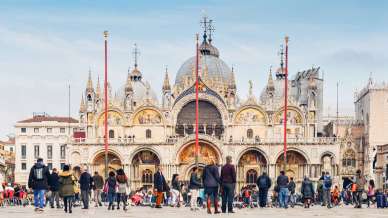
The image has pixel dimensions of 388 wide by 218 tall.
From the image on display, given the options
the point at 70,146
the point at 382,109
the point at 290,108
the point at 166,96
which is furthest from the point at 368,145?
the point at 70,146

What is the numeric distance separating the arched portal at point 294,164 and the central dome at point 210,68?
11.3m

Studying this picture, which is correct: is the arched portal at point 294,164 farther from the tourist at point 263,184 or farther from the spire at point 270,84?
the tourist at point 263,184

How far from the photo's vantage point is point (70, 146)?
7038 centimetres

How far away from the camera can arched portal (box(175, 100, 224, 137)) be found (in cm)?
7281

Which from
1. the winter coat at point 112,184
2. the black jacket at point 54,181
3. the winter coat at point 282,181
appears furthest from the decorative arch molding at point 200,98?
the black jacket at point 54,181

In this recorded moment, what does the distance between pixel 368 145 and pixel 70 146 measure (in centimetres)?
2960

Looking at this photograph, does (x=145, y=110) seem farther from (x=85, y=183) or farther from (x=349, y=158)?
(x=85, y=183)

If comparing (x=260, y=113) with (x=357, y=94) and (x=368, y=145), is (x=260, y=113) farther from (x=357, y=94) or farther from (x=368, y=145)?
(x=357, y=94)

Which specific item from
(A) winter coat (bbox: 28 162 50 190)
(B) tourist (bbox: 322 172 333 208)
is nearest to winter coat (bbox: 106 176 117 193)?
(A) winter coat (bbox: 28 162 50 190)

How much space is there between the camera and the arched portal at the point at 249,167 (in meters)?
71.1

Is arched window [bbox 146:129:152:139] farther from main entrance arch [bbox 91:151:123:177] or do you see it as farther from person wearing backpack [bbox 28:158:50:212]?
person wearing backpack [bbox 28:158:50:212]

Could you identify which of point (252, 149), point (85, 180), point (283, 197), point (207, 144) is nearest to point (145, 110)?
point (207, 144)

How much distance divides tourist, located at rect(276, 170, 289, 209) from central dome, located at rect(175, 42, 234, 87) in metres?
45.7

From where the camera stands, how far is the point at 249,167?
7119 centimetres
